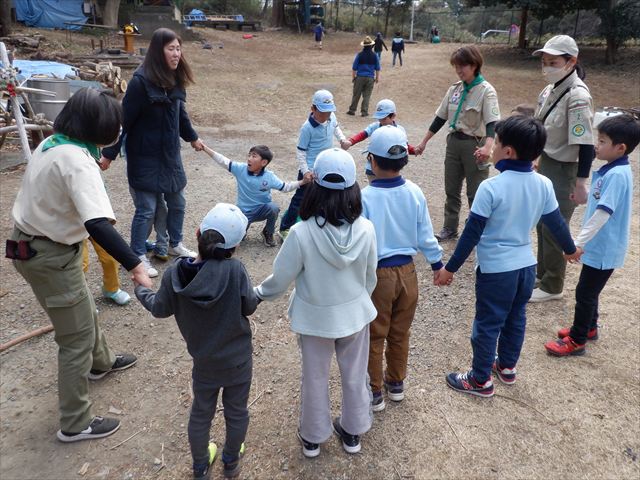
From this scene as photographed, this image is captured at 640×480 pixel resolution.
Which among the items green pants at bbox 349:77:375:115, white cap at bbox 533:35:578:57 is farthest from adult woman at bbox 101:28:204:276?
green pants at bbox 349:77:375:115

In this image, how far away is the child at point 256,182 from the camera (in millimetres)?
4641

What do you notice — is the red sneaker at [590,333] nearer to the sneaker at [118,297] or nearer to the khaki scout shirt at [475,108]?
the khaki scout shirt at [475,108]

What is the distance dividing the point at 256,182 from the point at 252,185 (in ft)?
0.17

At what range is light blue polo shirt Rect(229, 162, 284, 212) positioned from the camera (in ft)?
15.6

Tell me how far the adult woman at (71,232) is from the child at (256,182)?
225 centimetres

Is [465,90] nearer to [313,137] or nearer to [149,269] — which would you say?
[313,137]

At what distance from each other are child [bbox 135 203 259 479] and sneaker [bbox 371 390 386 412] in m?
0.86

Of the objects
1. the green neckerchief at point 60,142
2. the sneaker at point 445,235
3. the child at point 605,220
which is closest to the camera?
the green neckerchief at point 60,142

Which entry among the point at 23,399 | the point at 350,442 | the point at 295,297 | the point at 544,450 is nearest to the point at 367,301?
the point at 295,297

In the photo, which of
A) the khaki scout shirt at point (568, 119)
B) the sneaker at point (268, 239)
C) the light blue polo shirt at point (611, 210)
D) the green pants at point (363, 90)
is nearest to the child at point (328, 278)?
the light blue polo shirt at point (611, 210)

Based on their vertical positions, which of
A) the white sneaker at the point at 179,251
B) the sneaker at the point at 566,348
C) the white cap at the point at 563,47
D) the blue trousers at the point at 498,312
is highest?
the white cap at the point at 563,47

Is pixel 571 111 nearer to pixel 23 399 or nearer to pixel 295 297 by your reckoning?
pixel 295 297

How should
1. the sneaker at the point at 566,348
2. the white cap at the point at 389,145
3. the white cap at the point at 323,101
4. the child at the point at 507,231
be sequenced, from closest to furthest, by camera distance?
1. the white cap at the point at 389,145
2. the child at the point at 507,231
3. the sneaker at the point at 566,348
4. the white cap at the point at 323,101

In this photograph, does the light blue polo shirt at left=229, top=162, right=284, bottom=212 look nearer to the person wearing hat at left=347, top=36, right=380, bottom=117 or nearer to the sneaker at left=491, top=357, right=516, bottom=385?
the sneaker at left=491, top=357, right=516, bottom=385
